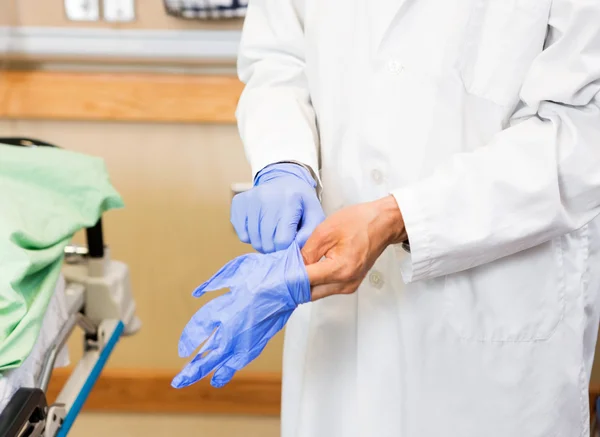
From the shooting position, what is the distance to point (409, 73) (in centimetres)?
80

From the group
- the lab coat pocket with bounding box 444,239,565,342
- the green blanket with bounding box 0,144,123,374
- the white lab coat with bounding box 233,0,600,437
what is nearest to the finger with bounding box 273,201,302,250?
the white lab coat with bounding box 233,0,600,437

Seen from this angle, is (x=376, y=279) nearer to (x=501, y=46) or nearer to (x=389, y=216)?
(x=389, y=216)

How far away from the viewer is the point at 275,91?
95cm

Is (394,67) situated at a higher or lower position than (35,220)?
higher

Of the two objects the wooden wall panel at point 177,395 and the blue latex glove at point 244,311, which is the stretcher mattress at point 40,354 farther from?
the wooden wall panel at point 177,395

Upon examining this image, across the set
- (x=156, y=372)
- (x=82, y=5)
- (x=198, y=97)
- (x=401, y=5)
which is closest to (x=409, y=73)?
(x=401, y=5)

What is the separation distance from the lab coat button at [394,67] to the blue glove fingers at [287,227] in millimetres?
198

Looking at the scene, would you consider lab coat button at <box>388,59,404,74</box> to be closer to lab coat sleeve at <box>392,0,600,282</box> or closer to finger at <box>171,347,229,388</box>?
lab coat sleeve at <box>392,0,600,282</box>

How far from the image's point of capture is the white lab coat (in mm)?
730

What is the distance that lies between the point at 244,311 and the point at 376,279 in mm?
220

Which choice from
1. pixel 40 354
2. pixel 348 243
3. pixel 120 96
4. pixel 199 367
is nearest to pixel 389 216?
pixel 348 243

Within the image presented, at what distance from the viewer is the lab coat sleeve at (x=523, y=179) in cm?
72

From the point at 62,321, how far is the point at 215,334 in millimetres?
414

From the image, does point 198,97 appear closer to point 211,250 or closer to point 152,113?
point 152,113
